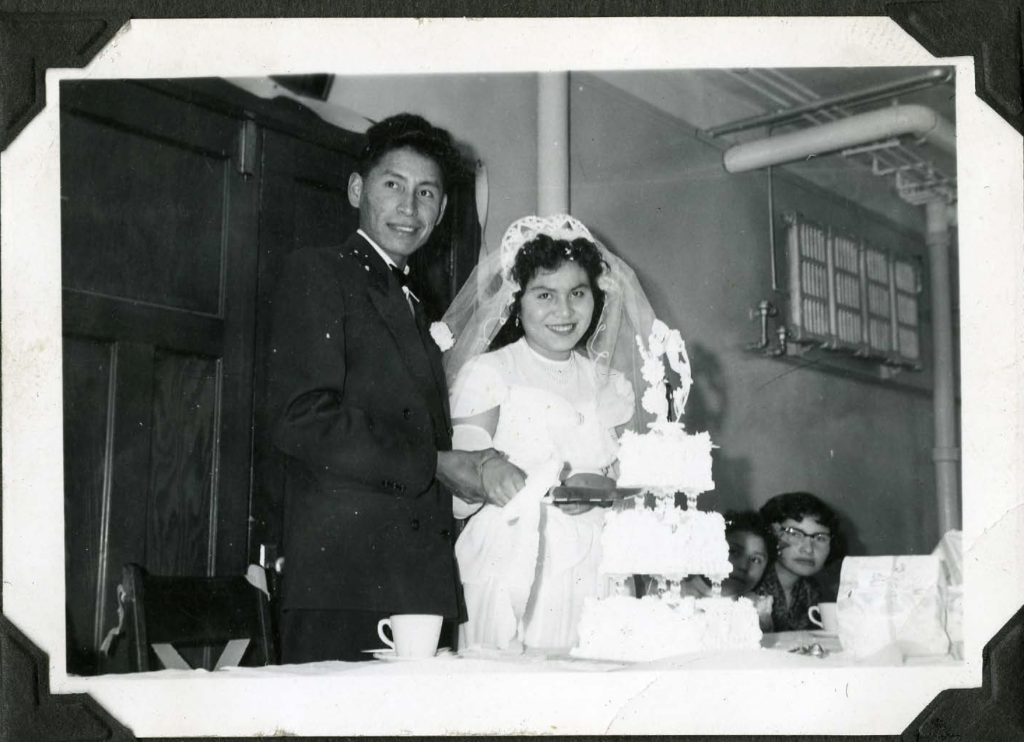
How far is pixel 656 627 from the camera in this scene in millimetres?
1273

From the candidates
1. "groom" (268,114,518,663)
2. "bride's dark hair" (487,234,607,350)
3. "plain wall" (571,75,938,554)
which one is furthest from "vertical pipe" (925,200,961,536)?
"groom" (268,114,518,663)

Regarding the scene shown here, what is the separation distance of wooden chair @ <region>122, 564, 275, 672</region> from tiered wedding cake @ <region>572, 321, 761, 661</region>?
15.4 inches

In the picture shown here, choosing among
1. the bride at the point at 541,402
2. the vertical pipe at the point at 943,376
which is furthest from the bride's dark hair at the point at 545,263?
the vertical pipe at the point at 943,376

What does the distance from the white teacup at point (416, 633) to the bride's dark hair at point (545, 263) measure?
1.33 ft

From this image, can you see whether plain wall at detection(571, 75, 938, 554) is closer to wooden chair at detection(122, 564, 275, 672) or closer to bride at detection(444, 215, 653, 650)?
bride at detection(444, 215, 653, 650)

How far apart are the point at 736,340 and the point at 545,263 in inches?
17.6

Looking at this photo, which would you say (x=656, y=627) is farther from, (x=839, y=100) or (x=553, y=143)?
(x=839, y=100)

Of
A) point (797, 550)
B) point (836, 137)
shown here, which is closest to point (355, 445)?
point (797, 550)

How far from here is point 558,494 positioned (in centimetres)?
140

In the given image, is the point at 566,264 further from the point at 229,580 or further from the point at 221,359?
the point at 229,580

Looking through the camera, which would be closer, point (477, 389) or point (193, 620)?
point (193, 620)

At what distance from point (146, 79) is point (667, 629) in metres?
0.91

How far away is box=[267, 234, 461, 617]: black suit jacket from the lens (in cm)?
138

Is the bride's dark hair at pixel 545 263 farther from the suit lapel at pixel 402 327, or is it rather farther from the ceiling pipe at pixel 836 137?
the ceiling pipe at pixel 836 137
